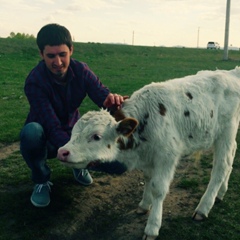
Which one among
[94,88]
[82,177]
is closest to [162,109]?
[94,88]

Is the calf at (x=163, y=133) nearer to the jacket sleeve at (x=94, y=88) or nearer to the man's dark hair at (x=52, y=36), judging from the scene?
the jacket sleeve at (x=94, y=88)

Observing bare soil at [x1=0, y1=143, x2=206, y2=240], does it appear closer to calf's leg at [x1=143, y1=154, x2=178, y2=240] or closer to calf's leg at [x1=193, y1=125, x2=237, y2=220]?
calf's leg at [x1=143, y1=154, x2=178, y2=240]

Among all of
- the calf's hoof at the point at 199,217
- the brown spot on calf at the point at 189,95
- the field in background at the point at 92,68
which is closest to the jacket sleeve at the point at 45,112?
the brown spot on calf at the point at 189,95

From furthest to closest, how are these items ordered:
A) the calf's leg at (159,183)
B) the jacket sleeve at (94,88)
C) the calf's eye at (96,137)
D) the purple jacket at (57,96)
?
the jacket sleeve at (94,88) → the purple jacket at (57,96) → the calf's leg at (159,183) → the calf's eye at (96,137)

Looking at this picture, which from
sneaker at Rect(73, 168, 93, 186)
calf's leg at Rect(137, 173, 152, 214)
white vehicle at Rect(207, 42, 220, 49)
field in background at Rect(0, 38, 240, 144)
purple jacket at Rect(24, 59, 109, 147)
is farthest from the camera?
white vehicle at Rect(207, 42, 220, 49)

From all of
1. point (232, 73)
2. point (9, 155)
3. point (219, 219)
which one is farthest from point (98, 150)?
point (9, 155)

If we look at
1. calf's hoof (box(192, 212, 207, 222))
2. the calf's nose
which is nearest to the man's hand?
the calf's nose

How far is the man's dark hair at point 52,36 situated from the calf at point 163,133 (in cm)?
109

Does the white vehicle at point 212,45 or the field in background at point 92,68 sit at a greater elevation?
the white vehicle at point 212,45

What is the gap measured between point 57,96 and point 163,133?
1.54 m

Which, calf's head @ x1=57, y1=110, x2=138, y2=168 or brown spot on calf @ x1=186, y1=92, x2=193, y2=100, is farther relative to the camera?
brown spot on calf @ x1=186, y1=92, x2=193, y2=100

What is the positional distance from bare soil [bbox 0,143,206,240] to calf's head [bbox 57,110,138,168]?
3.13 ft

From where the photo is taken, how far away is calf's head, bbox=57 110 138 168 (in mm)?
3704

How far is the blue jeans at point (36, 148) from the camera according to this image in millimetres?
4672
